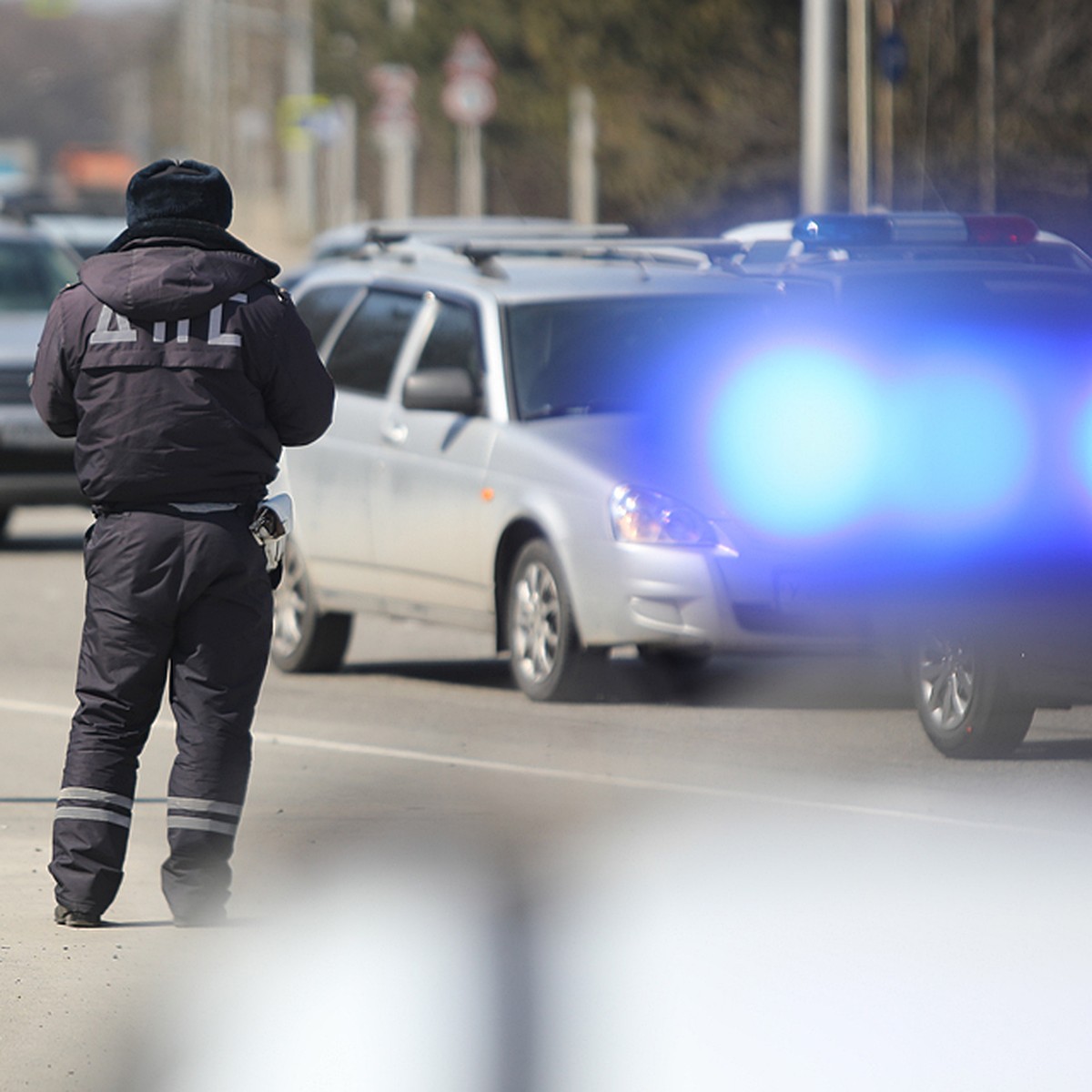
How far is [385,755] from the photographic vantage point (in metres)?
10.1

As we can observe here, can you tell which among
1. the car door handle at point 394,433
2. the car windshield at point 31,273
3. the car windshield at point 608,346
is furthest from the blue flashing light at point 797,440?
the car windshield at point 31,273

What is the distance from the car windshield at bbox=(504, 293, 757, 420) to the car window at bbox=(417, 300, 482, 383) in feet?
0.65

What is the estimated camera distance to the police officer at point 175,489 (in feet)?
22.7

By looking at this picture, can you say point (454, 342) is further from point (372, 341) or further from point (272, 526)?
point (272, 526)

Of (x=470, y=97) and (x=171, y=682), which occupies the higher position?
(x=171, y=682)

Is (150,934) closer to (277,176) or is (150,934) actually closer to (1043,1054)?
(1043,1054)

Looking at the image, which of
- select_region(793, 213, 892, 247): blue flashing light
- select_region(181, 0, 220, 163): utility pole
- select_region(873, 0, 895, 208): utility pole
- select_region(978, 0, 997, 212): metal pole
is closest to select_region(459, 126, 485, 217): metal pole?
select_region(873, 0, 895, 208): utility pole

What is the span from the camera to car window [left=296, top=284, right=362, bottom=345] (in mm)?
13016

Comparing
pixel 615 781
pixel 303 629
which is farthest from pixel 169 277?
pixel 303 629

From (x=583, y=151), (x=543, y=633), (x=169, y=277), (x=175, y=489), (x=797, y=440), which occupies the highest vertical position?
(x=169, y=277)

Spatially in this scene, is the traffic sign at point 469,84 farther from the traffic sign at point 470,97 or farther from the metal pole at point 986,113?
the metal pole at point 986,113

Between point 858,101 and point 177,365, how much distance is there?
24240 mm

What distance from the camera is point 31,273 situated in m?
19.5

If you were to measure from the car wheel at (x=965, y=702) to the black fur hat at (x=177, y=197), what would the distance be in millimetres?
3518
